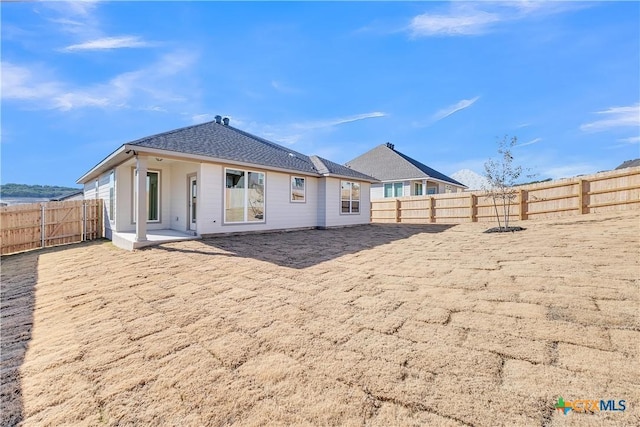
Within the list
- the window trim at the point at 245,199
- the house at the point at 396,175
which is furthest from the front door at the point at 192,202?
the house at the point at 396,175

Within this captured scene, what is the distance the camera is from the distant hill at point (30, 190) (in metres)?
39.6

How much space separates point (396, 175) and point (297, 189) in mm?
11170

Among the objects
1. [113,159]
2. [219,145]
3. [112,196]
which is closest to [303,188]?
[219,145]

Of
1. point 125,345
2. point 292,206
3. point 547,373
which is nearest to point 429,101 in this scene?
point 292,206

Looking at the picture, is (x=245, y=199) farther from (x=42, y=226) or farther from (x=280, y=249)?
(x=42, y=226)

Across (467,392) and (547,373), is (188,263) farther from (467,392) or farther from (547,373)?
(547,373)

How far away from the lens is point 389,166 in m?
21.9

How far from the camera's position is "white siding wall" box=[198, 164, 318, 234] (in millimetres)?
9000

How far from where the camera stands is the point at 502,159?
10094 mm

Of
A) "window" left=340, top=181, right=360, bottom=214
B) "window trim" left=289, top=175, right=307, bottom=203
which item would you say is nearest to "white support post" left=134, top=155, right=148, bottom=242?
"window trim" left=289, top=175, right=307, bottom=203

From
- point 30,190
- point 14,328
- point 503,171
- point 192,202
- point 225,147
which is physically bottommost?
point 14,328

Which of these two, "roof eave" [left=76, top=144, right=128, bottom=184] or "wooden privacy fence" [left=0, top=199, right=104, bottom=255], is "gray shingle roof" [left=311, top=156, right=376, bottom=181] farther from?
"wooden privacy fence" [left=0, top=199, right=104, bottom=255]

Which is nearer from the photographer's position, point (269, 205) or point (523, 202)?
point (269, 205)

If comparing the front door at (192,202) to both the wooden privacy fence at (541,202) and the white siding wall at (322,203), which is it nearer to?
the white siding wall at (322,203)
